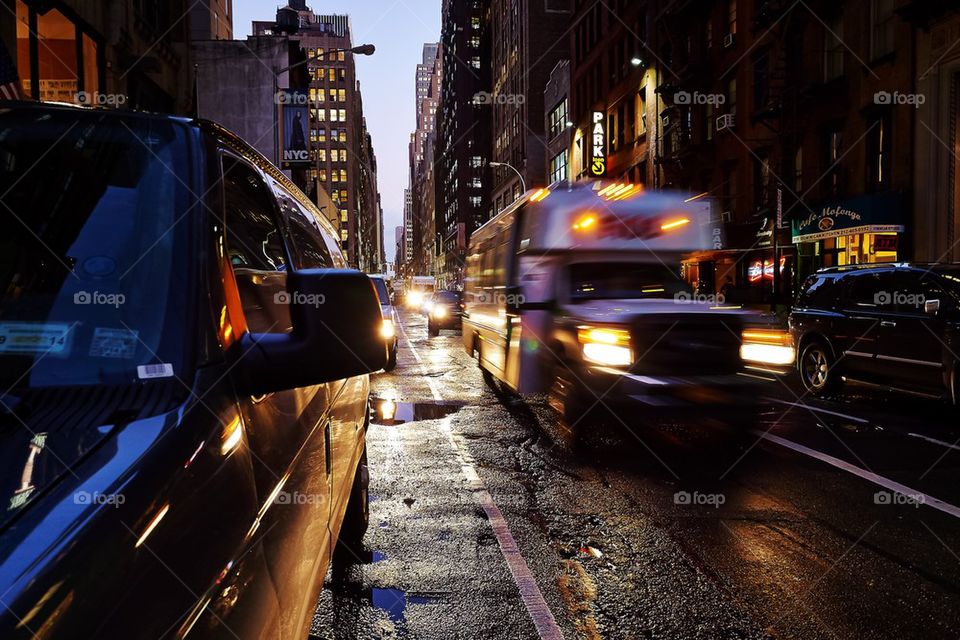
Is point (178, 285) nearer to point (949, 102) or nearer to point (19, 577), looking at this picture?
point (19, 577)

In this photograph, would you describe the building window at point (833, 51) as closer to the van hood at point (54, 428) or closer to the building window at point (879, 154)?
the building window at point (879, 154)

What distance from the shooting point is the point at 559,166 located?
56.0 m

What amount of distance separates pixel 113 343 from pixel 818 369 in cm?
1233

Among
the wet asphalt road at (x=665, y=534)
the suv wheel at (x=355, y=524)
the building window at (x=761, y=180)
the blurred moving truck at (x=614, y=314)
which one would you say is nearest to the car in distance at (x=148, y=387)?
the wet asphalt road at (x=665, y=534)

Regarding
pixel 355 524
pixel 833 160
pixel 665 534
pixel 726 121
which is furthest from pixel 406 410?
pixel 726 121

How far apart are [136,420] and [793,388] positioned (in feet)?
42.0

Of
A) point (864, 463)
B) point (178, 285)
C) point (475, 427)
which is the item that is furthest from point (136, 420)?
point (475, 427)

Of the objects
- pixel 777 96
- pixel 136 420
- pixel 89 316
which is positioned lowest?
pixel 136 420

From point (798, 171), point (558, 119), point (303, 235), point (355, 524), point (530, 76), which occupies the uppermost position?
point (530, 76)

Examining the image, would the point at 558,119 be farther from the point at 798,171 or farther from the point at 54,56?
the point at 54,56

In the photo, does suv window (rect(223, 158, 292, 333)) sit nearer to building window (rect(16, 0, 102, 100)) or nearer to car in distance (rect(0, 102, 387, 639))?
car in distance (rect(0, 102, 387, 639))

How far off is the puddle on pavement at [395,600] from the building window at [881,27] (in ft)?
74.9

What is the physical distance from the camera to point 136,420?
4.79ft

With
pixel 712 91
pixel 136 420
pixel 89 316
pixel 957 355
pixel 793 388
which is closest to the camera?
pixel 136 420
